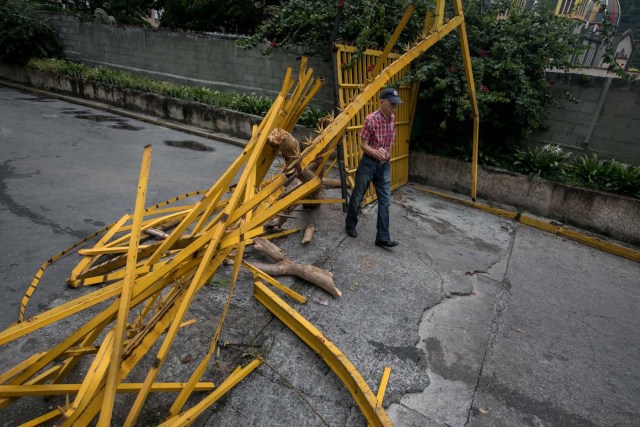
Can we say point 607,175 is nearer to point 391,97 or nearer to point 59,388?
point 391,97

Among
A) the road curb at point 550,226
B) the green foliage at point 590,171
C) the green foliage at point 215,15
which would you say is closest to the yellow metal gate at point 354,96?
the road curb at point 550,226

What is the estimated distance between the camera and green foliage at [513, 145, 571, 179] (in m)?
5.61

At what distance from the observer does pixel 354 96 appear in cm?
435

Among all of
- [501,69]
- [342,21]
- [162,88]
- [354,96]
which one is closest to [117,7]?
[162,88]

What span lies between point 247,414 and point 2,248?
3023 millimetres

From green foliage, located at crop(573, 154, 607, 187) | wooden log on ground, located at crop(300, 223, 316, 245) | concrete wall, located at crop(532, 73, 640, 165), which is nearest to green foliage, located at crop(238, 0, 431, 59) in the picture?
concrete wall, located at crop(532, 73, 640, 165)

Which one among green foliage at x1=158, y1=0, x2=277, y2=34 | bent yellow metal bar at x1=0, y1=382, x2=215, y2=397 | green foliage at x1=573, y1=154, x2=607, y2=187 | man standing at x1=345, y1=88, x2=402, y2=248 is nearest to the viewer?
bent yellow metal bar at x1=0, y1=382, x2=215, y2=397

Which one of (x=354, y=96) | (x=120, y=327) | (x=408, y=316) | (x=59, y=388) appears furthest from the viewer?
(x=354, y=96)

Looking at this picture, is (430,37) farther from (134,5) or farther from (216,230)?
(134,5)

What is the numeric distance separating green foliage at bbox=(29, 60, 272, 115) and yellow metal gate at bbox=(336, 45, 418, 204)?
355cm

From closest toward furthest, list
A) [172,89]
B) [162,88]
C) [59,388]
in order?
[59,388], [172,89], [162,88]

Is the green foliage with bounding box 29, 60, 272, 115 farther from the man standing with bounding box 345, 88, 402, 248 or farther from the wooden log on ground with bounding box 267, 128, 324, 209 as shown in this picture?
the wooden log on ground with bounding box 267, 128, 324, 209

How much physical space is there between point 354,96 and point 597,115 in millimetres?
4236

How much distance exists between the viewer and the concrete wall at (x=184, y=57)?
8.38m
